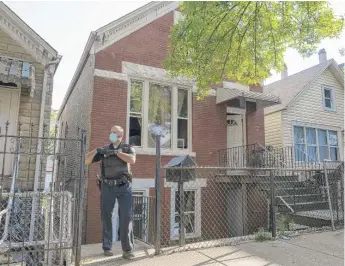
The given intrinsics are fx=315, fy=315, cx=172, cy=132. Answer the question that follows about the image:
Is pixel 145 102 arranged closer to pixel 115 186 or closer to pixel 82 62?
pixel 82 62

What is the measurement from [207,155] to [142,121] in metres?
2.52

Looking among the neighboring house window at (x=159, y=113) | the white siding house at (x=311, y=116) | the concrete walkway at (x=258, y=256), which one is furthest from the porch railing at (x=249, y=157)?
the concrete walkway at (x=258, y=256)

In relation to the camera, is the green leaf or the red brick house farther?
the red brick house

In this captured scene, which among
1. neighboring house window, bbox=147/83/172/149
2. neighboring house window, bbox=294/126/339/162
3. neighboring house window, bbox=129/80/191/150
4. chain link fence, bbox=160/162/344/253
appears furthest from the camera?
neighboring house window, bbox=294/126/339/162

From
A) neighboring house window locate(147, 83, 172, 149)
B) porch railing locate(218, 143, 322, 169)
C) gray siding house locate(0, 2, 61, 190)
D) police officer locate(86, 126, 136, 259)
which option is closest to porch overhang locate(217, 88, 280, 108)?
porch railing locate(218, 143, 322, 169)

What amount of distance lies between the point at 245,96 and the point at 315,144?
23.4ft

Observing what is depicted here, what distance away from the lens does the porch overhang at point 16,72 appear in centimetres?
667

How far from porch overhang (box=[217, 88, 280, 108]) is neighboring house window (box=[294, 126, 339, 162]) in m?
4.45

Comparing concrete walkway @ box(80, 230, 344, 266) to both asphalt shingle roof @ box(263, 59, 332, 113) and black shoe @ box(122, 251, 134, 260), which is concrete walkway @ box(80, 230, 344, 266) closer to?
black shoe @ box(122, 251, 134, 260)

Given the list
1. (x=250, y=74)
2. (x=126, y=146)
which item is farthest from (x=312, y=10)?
(x=126, y=146)

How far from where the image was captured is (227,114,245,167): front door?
11.2 meters

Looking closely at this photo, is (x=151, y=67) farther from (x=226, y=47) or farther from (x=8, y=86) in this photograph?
(x=8, y=86)

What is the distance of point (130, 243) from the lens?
14.8ft

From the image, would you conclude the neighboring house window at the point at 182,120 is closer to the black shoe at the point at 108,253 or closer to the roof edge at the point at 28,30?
the roof edge at the point at 28,30
